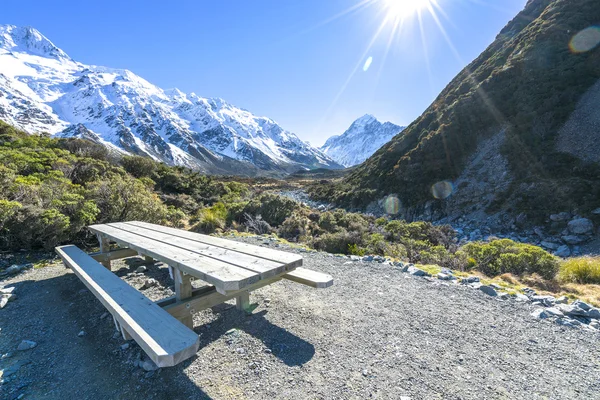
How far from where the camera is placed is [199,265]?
7.80 feet

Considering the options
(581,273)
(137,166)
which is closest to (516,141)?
(581,273)

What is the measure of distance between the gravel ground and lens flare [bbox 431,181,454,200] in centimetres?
1241

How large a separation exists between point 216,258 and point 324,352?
1326 mm

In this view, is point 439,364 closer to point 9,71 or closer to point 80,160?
point 80,160

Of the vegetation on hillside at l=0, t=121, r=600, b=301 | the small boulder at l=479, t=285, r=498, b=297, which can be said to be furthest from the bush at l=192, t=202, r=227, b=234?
the small boulder at l=479, t=285, r=498, b=297

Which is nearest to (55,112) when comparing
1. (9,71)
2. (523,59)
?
(9,71)

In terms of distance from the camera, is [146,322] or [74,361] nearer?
[146,322]

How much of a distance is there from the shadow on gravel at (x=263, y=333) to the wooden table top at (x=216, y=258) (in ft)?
2.36

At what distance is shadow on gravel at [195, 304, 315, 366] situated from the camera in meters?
2.41

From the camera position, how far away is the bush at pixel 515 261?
16.0 feet

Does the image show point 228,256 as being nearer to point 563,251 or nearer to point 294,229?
point 294,229

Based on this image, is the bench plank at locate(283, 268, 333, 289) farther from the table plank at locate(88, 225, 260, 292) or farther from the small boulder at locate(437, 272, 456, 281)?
the small boulder at locate(437, 272, 456, 281)

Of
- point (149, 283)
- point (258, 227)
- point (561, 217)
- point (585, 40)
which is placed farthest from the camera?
point (585, 40)

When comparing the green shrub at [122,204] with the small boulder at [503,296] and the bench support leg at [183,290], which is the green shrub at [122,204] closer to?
the bench support leg at [183,290]
